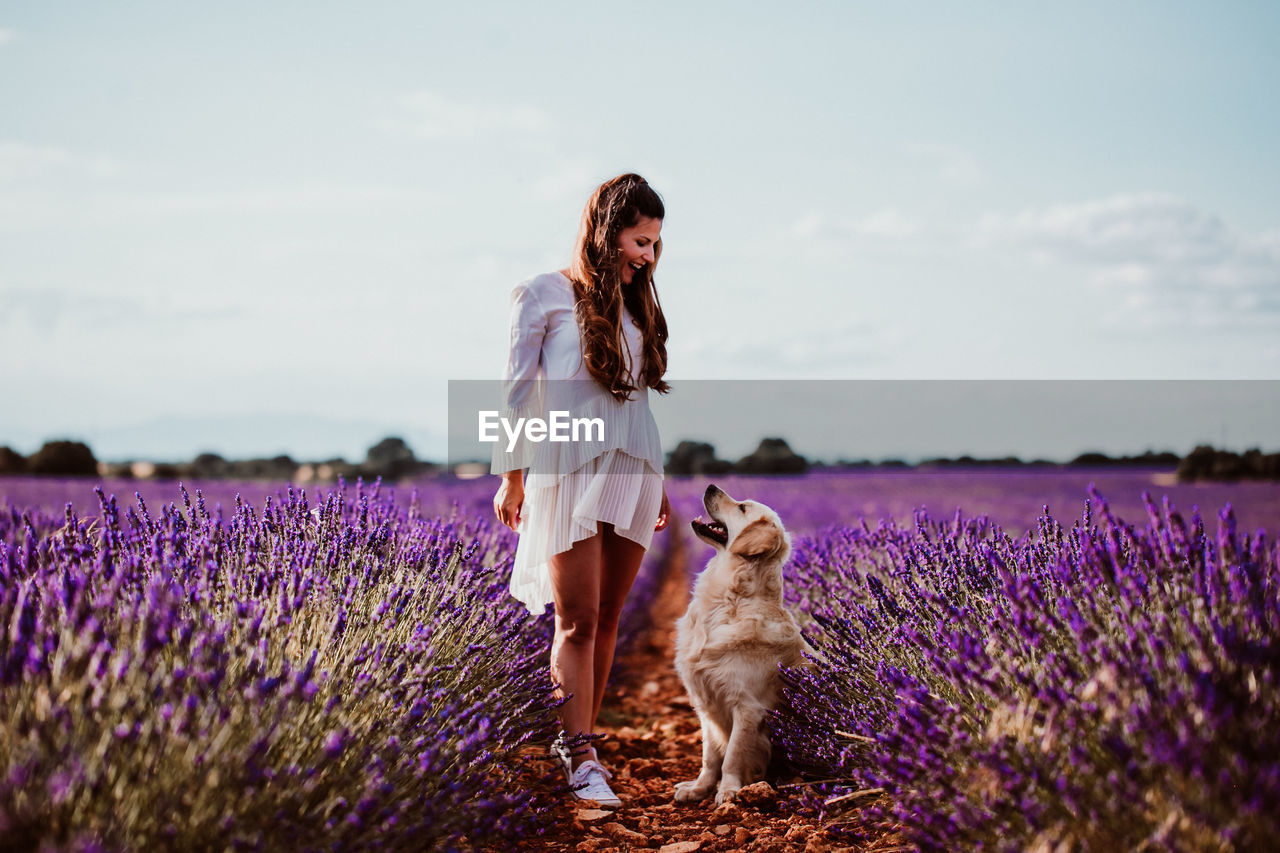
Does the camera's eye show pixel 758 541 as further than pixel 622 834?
Yes

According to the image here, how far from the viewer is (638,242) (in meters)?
3.00

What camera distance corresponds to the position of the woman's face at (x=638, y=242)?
2.98 meters

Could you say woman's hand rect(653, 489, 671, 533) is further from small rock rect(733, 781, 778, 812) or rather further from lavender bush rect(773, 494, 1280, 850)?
small rock rect(733, 781, 778, 812)

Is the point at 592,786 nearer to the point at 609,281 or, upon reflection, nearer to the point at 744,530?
the point at 744,530

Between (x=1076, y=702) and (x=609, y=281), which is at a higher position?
(x=609, y=281)

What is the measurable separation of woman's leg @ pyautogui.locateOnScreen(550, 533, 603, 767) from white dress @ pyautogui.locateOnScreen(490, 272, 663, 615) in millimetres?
60

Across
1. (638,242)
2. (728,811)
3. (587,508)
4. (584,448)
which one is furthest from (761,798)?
(638,242)

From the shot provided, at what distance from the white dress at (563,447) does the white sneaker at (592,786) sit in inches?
22.8

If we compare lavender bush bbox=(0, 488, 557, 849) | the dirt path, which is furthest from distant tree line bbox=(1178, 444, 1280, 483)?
lavender bush bbox=(0, 488, 557, 849)

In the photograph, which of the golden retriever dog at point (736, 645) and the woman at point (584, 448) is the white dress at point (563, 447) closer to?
the woman at point (584, 448)

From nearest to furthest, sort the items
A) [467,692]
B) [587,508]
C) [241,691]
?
[241,691] < [467,692] < [587,508]

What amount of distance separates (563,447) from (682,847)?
1.19 meters

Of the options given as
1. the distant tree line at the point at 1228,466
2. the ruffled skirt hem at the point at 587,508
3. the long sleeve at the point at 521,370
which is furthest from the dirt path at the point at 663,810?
the distant tree line at the point at 1228,466

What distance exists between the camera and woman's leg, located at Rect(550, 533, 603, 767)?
292cm
